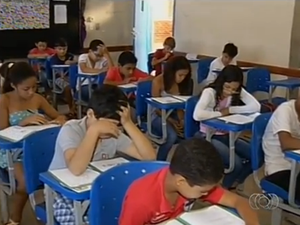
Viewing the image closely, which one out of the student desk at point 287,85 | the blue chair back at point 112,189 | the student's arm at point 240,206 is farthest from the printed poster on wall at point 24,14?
the student's arm at point 240,206

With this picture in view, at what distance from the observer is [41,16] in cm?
812

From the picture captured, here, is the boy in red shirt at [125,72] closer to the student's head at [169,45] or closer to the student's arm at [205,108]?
the student's arm at [205,108]

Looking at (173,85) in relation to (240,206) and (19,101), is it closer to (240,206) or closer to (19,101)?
(19,101)

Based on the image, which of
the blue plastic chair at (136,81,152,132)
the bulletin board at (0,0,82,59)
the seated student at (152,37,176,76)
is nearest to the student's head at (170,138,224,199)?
the blue plastic chair at (136,81,152,132)

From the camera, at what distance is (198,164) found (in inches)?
57.2

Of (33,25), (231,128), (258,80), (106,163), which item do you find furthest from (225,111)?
(33,25)

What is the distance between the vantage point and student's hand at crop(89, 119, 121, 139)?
2029mm

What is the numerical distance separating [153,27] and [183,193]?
7.13 meters

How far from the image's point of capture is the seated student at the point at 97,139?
203 centimetres

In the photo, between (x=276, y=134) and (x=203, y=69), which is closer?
(x=276, y=134)

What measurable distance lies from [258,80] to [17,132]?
3517mm

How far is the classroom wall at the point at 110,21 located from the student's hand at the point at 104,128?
21.8ft

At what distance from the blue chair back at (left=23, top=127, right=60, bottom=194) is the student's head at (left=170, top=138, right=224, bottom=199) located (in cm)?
102

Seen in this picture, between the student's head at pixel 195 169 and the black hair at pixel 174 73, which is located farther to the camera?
the black hair at pixel 174 73
